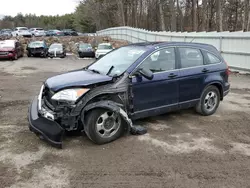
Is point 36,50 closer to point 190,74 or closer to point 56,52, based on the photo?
point 56,52

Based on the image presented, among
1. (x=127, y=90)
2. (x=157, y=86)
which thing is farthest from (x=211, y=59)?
(x=127, y=90)

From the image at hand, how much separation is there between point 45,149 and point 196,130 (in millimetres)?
2816

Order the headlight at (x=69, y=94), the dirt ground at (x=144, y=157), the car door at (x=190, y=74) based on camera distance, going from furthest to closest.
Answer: the car door at (x=190, y=74) → the headlight at (x=69, y=94) → the dirt ground at (x=144, y=157)

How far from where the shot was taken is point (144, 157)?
4414mm

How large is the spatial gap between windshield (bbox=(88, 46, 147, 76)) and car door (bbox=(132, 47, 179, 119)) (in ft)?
0.84

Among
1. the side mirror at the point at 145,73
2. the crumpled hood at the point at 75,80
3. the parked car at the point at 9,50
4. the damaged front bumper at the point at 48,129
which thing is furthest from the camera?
the parked car at the point at 9,50

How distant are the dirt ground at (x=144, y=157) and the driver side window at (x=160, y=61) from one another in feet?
3.79

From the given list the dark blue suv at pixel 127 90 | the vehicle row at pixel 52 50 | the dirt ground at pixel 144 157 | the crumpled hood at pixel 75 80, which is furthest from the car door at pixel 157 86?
the vehicle row at pixel 52 50

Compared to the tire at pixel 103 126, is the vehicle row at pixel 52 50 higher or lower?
higher

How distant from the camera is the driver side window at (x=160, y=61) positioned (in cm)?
545

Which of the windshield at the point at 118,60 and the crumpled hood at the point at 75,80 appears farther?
the windshield at the point at 118,60

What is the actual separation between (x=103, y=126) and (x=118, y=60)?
1525 mm

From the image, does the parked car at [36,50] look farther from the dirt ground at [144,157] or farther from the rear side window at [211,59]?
the rear side window at [211,59]

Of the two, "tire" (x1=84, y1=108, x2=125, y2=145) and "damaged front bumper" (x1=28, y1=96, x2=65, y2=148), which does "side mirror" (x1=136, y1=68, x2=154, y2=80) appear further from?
"damaged front bumper" (x1=28, y1=96, x2=65, y2=148)
